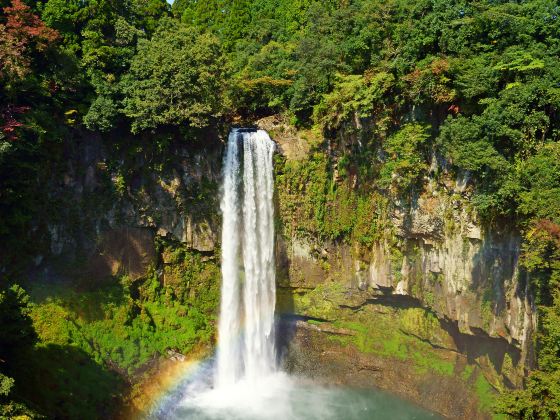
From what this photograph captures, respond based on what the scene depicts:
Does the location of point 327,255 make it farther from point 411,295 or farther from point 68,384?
point 68,384

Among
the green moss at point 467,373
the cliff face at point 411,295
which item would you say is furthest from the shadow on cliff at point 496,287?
the green moss at point 467,373

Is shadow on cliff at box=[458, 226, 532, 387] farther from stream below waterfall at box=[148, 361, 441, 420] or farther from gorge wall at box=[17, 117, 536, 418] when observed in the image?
stream below waterfall at box=[148, 361, 441, 420]

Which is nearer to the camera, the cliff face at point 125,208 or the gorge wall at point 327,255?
the gorge wall at point 327,255

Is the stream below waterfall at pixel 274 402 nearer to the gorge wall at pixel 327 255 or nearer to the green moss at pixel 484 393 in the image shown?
the gorge wall at pixel 327 255

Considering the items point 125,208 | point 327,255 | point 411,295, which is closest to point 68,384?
point 125,208

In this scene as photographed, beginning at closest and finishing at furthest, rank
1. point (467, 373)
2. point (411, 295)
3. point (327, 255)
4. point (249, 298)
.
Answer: point (467, 373), point (411, 295), point (249, 298), point (327, 255)
